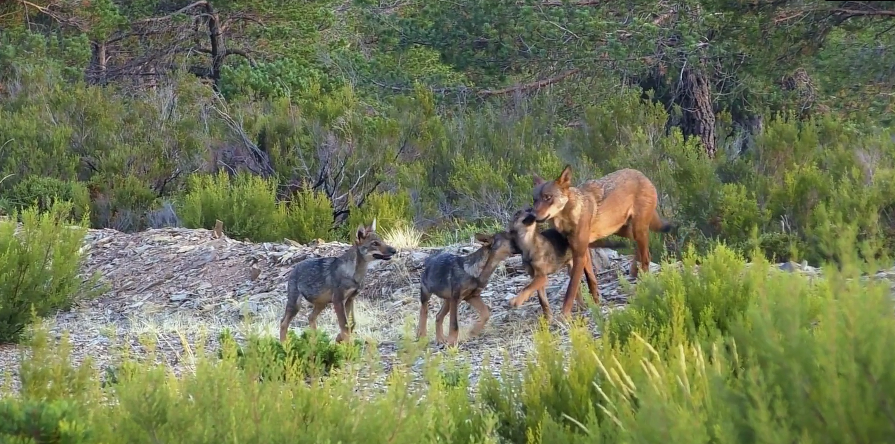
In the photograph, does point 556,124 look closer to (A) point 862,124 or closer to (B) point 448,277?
(A) point 862,124

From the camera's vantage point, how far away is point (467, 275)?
861 cm

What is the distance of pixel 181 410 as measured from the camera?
159 inches

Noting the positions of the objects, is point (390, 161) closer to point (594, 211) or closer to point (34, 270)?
point (34, 270)

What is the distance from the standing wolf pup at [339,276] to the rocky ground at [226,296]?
14.8 inches

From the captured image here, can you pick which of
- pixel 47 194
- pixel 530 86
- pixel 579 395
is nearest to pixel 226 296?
pixel 47 194

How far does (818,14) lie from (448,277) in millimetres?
6692

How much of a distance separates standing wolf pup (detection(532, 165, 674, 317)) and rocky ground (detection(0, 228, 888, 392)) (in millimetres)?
479

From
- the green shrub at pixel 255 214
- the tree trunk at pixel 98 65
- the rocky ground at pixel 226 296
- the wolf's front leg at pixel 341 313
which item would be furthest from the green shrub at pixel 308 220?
the tree trunk at pixel 98 65

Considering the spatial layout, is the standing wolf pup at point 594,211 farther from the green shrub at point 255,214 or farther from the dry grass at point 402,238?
the green shrub at point 255,214

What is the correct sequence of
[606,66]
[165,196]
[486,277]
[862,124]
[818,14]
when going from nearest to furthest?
[486,277]
[818,14]
[862,124]
[606,66]
[165,196]

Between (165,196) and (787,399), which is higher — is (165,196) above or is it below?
below

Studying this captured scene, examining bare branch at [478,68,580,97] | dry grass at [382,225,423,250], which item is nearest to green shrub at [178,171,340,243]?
dry grass at [382,225,423,250]

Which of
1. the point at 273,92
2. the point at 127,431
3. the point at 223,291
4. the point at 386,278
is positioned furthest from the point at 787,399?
the point at 273,92

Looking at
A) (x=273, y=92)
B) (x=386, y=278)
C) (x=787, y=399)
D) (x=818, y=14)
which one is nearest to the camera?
(x=787, y=399)
